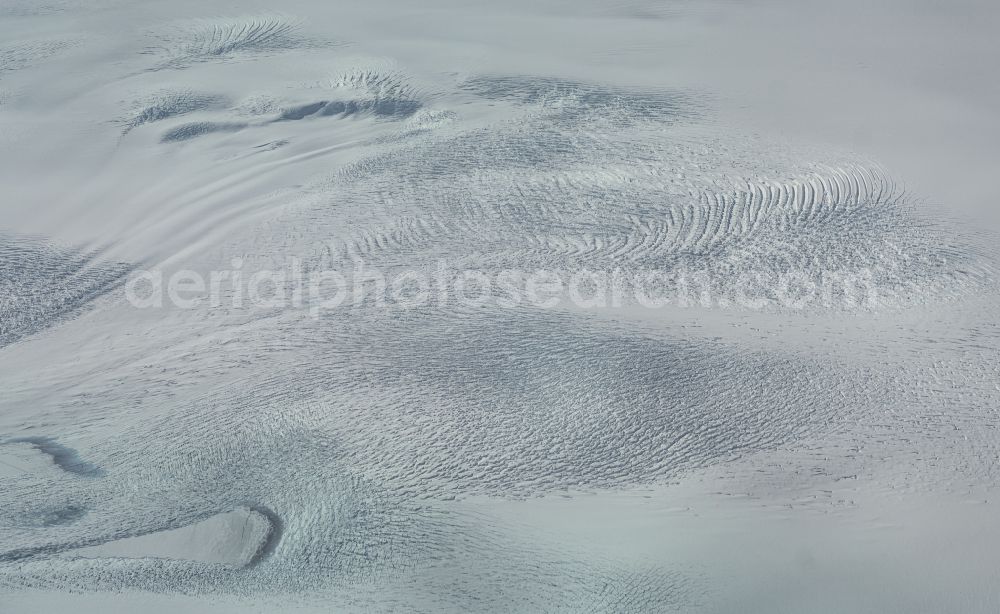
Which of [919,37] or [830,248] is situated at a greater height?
[919,37]

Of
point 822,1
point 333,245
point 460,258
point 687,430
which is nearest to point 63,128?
point 333,245

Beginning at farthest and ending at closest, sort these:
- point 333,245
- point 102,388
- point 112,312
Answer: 1. point 333,245
2. point 112,312
3. point 102,388

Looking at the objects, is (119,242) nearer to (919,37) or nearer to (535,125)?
(535,125)

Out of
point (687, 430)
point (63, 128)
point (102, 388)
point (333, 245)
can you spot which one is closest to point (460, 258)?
point (333, 245)

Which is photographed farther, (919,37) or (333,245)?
(919,37)

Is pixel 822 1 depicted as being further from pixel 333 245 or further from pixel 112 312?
pixel 112 312

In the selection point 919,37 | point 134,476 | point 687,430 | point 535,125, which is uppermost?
point 919,37

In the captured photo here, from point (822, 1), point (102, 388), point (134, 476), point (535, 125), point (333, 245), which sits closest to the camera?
point (134, 476)
